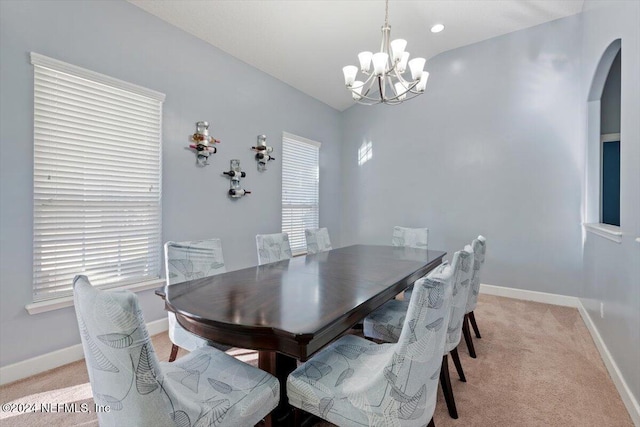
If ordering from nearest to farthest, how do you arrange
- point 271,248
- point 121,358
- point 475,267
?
point 121,358 < point 475,267 < point 271,248

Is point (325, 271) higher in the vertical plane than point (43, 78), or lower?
lower

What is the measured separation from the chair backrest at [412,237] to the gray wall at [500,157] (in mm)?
1076

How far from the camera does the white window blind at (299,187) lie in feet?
14.6

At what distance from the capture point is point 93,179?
8.02ft

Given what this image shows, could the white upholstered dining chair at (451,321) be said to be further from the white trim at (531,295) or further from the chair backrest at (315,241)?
the white trim at (531,295)

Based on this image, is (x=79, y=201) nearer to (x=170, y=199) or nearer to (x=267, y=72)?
(x=170, y=199)

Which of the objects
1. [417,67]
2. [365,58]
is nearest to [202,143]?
[365,58]

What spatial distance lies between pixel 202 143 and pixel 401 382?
2.87 m

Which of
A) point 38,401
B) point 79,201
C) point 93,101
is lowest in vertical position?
point 38,401

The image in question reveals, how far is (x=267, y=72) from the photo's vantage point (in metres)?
4.00

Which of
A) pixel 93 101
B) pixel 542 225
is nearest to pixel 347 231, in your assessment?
pixel 542 225

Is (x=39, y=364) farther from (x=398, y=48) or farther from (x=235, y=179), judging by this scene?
(x=398, y=48)

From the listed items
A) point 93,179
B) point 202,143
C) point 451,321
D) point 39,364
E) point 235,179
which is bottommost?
point 39,364

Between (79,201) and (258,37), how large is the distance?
239 cm
